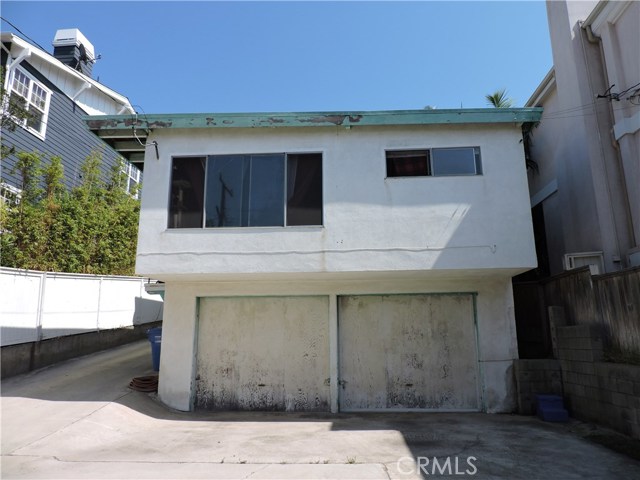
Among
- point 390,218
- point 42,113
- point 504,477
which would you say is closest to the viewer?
point 504,477

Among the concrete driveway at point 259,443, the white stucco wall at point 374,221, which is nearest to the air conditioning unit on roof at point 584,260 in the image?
the white stucco wall at point 374,221

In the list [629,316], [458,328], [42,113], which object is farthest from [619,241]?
[42,113]

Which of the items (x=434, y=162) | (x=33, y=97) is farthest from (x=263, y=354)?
(x=33, y=97)

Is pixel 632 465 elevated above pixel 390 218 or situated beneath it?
situated beneath

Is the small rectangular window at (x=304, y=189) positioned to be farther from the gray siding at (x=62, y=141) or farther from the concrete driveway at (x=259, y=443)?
the gray siding at (x=62, y=141)

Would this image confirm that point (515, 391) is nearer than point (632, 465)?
No

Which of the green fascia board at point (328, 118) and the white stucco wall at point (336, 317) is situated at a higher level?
the green fascia board at point (328, 118)

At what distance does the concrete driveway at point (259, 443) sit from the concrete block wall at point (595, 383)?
0.55 meters

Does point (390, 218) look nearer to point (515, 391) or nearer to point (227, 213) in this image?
point (227, 213)

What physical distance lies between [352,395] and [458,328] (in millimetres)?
2590

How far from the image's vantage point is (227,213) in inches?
321

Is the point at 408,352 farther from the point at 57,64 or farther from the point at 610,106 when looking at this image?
the point at 57,64

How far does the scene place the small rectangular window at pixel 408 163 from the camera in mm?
8141

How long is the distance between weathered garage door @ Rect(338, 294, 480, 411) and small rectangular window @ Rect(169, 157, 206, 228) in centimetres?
352
